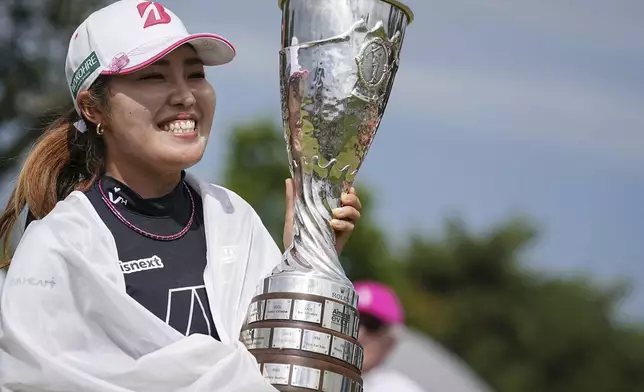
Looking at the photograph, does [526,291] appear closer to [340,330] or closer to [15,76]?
[15,76]

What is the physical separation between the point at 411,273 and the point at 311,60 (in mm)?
30215

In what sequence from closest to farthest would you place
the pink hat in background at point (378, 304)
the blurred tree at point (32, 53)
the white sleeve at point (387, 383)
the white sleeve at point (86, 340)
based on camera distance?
the white sleeve at point (86, 340) → the white sleeve at point (387, 383) → the pink hat in background at point (378, 304) → the blurred tree at point (32, 53)

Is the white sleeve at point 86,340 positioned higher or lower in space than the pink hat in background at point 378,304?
lower

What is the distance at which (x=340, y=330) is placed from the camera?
A: 3.43 m

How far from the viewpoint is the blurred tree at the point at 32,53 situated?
12.4m

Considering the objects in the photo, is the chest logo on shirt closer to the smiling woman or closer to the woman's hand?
the smiling woman

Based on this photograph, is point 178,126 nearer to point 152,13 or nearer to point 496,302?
point 152,13

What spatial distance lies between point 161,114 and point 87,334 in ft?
2.07

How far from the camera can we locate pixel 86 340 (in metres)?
3.27

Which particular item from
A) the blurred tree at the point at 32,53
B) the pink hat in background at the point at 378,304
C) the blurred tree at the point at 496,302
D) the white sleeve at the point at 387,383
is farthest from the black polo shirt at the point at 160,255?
the blurred tree at the point at 496,302

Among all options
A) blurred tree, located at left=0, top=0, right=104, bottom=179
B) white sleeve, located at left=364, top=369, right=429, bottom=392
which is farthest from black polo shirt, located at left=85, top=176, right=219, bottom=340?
blurred tree, located at left=0, top=0, right=104, bottom=179

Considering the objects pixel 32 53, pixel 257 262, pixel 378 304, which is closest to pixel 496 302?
pixel 32 53

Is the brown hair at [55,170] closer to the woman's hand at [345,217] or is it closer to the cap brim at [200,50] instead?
the cap brim at [200,50]

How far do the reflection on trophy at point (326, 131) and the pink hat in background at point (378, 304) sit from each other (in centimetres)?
240
